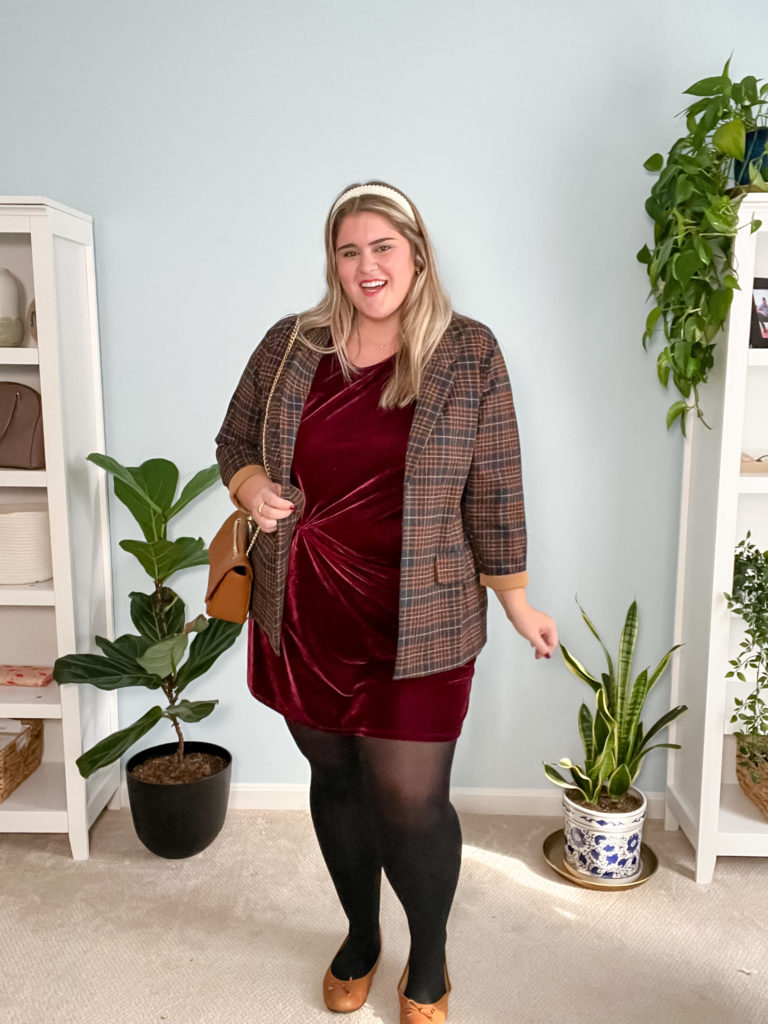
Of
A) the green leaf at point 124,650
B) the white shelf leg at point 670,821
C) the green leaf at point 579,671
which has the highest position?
the green leaf at point 124,650

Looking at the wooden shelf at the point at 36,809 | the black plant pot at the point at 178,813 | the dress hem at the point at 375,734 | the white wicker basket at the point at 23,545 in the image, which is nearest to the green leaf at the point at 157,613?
the white wicker basket at the point at 23,545

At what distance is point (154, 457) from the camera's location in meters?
2.62

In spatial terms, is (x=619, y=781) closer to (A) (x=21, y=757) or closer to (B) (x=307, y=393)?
(B) (x=307, y=393)

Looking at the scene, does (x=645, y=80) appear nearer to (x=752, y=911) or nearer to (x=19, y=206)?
(x=19, y=206)

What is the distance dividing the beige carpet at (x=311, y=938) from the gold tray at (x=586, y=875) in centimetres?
2

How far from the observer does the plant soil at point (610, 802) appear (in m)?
A: 2.37

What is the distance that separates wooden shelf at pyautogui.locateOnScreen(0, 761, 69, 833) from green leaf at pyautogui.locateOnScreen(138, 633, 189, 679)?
50cm

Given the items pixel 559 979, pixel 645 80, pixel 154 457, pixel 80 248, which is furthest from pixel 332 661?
pixel 645 80

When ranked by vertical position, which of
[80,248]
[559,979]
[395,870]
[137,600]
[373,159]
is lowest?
[559,979]

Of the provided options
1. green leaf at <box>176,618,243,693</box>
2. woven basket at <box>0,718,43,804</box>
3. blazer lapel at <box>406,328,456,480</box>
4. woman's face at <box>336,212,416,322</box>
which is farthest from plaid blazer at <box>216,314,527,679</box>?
woven basket at <box>0,718,43,804</box>

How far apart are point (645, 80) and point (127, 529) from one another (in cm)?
182

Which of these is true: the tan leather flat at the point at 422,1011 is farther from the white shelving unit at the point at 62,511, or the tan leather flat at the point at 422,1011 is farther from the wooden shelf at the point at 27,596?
the wooden shelf at the point at 27,596

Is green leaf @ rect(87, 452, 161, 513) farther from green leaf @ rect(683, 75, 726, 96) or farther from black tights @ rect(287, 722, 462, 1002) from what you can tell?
green leaf @ rect(683, 75, 726, 96)

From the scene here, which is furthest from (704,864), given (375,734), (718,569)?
(375,734)
